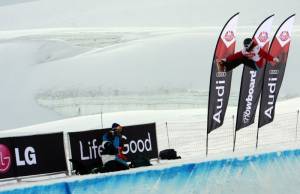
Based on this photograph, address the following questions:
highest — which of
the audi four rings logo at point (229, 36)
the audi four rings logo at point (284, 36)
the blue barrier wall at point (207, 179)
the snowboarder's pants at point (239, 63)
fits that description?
the audi four rings logo at point (229, 36)

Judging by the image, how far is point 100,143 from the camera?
13523 millimetres

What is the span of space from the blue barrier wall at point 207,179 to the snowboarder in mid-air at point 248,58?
346 centimetres

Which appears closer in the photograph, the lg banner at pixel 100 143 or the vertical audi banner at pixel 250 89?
the lg banner at pixel 100 143

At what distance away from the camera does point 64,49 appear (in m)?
56.2

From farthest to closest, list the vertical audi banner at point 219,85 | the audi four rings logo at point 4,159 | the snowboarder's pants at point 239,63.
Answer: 1. the vertical audi banner at point 219,85
2. the snowboarder's pants at point 239,63
3. the audi four rings logo at point 4,159

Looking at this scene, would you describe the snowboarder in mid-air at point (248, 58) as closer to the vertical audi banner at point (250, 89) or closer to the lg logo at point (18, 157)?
the vertical audi banner at point (250, 89)

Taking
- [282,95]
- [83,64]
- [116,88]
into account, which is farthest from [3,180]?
[83,64]

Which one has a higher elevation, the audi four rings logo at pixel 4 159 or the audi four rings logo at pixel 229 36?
the audi four rings logo at pixel 229 36

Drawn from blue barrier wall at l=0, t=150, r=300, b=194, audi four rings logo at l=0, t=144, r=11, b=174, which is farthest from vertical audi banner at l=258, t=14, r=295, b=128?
audi four rings logo at l=0, t=144, r=11, b=174

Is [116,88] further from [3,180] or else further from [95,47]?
[3,180]

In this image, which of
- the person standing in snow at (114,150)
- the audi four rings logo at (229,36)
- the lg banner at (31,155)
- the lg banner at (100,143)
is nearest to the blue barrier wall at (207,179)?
the person standing in snow at (114,150)

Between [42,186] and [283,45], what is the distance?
342 inches

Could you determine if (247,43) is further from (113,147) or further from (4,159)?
(4,159)

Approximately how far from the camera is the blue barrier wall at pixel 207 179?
1093 centimetres
